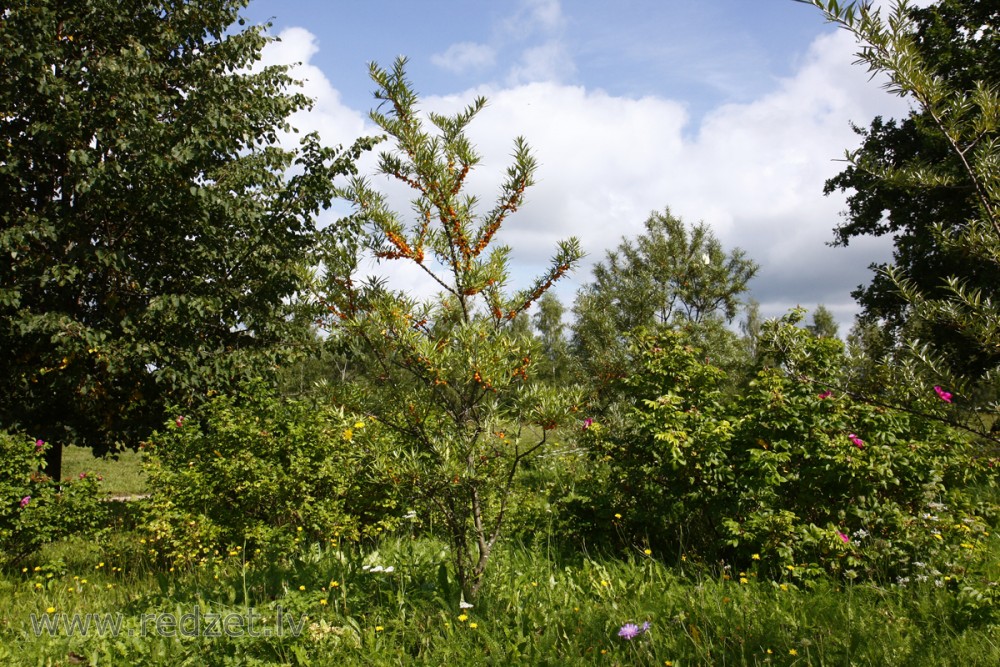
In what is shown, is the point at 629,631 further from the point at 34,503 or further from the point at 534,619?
the point at 34,503

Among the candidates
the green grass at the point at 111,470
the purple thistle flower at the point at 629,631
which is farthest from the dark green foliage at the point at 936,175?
the green grass at the point at 111,470

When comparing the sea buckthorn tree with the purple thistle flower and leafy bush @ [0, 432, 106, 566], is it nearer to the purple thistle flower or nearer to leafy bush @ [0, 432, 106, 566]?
the purple thistle flower

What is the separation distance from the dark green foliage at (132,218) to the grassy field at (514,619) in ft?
9.74

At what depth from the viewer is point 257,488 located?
6.07 metres

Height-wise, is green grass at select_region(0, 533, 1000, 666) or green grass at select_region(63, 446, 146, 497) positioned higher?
green grass at select_region(63, 446, 146, 497)

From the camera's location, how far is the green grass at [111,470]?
14288 mm

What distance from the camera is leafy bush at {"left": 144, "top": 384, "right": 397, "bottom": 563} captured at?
20.0 feet

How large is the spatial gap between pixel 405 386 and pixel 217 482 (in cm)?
315

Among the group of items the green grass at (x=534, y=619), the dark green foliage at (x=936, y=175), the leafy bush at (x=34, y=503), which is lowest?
the green grass at (x=534, y=619)

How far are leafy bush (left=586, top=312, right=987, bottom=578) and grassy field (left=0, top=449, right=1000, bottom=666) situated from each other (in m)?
0.30

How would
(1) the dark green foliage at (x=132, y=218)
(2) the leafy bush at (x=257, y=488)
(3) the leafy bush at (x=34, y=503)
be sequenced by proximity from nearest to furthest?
(2) the leafy bush at (x=257, y=488), (3) the leafy bush at (x=34, y=503), (1) the dark green foliage at (x=132, y=218)

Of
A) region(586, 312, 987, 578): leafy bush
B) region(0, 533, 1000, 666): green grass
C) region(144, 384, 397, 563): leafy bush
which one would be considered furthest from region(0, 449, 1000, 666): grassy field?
region(144, 384, 397, 563): leafy bush

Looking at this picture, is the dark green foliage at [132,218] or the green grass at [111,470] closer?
the dark green foliage at [132,218]

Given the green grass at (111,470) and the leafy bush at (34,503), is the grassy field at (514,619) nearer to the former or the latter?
the leafy bush at (34,503)
